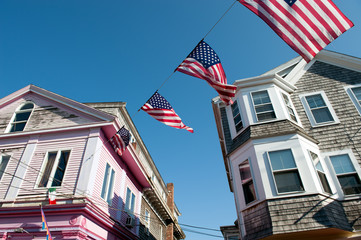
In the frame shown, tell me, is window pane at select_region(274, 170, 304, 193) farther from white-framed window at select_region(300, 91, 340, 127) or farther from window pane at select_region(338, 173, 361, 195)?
white-framed window at select_region(300, 91, 340, 127)

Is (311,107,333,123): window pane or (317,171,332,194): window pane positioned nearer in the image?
(317,171,332,194): window pane

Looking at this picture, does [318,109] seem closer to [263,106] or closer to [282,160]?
[263,106]

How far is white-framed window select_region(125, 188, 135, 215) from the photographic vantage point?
13.4 m

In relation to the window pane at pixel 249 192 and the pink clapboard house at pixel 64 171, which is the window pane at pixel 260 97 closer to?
the window pane at pixel 249 192

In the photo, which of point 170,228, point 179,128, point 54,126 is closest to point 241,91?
point 179,128

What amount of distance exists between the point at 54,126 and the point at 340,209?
42.8ft

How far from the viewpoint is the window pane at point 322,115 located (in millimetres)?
11305

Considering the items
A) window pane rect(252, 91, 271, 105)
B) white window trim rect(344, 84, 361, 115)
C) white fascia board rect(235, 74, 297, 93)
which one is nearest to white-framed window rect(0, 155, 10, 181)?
white fascia board rect(235, 74, 297, 93)

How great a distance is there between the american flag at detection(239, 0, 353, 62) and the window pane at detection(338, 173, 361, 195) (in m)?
6.18

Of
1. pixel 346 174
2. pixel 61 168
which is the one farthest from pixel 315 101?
pixel 61 168

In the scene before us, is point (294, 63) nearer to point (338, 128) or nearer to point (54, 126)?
point (338, 128)

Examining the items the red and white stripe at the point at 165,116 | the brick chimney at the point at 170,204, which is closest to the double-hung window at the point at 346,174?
the red and white stripe at the point at 165,116

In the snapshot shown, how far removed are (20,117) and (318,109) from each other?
15.8 meters

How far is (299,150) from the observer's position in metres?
9.39
